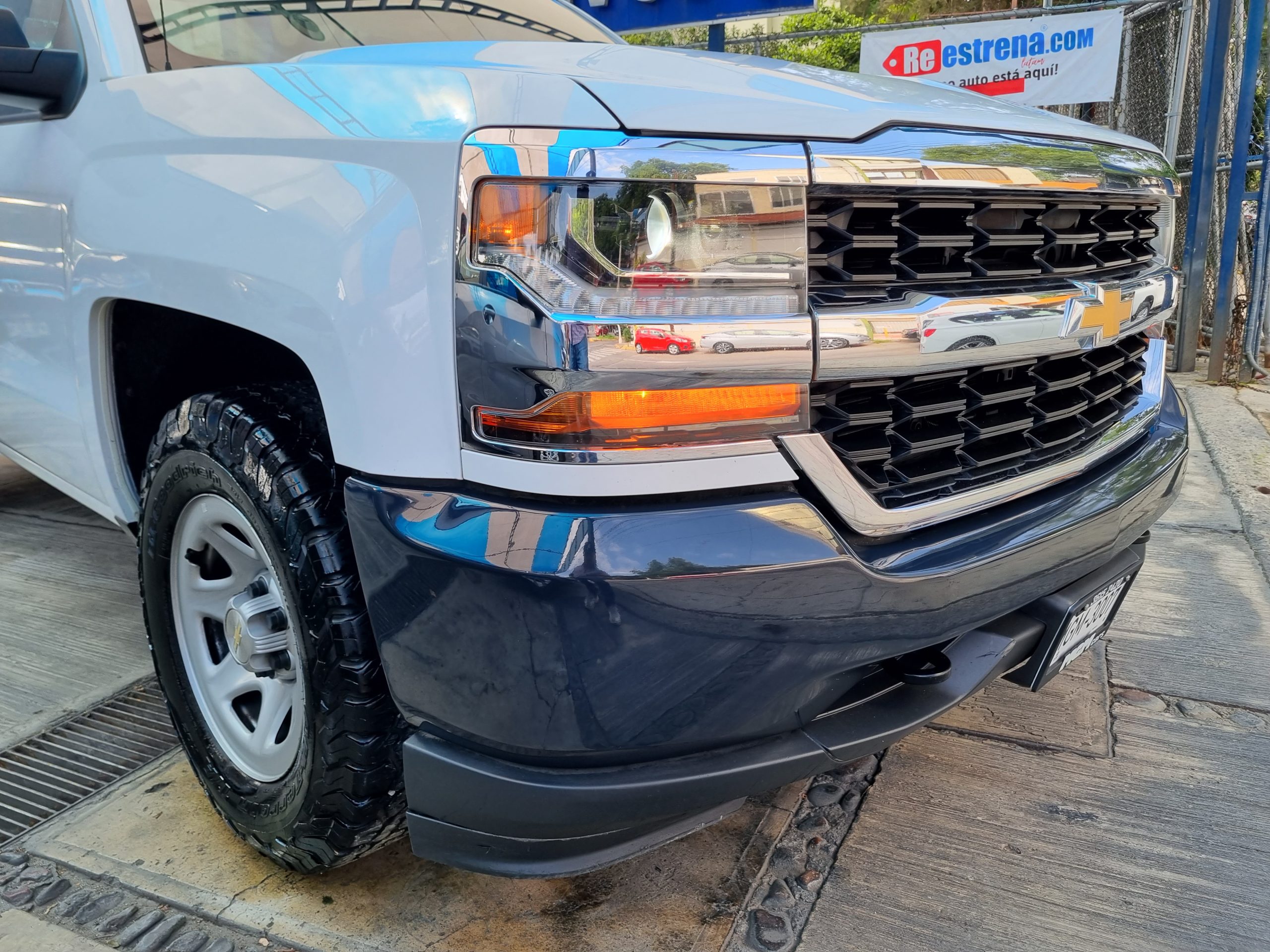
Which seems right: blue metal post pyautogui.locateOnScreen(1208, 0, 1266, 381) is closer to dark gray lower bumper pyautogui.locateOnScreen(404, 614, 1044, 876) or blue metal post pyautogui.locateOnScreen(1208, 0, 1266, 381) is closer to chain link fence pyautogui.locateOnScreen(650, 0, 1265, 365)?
chain link fence pyautogui.locateOnScreen(650, 0, 1265, 365)

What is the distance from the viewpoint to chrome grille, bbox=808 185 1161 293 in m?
A: 1.41

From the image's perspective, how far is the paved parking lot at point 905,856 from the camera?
1.76 m

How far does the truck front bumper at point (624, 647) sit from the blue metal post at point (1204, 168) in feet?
18.9

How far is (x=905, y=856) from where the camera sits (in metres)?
1.95

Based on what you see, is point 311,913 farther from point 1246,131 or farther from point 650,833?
point 1246,131

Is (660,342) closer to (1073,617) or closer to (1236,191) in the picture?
(1073,617)

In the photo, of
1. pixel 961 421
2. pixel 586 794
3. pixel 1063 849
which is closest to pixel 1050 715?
pixel 1063 849

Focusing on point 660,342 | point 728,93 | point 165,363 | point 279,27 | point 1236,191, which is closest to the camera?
point 660,342

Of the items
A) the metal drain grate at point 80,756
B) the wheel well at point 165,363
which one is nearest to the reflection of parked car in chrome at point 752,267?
the wheel well at point 165,363

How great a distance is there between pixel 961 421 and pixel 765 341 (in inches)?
19.3

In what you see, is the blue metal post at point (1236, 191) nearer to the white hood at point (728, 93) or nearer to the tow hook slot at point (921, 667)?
the white hood at point (728, 93)

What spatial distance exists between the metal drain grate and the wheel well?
0.67 metres

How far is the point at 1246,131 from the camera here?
5.99 m

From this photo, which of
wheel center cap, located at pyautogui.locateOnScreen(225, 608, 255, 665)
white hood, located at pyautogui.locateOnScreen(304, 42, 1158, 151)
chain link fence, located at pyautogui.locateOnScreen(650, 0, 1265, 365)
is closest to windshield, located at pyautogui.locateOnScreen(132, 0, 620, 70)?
white hood, located at pyautogui.locateOnScreen(304, 42, 1158, 151)
